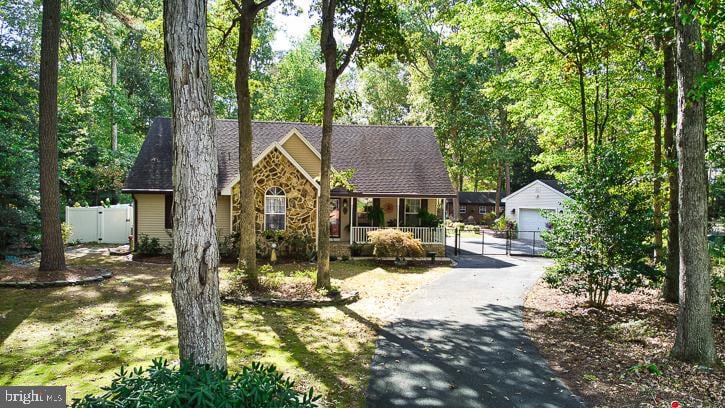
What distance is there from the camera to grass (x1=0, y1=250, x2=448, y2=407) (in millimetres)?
Result: 6180

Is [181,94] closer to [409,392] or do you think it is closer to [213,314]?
[213,314]

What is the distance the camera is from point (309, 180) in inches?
715

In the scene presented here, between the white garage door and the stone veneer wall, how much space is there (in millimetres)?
18865

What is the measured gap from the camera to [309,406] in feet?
12.0

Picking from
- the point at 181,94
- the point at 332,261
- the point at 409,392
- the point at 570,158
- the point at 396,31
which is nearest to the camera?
the point at 181,94

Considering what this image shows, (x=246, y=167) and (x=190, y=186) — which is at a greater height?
(x=246, y=167)

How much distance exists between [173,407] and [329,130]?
9.09 metres

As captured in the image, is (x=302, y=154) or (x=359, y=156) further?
(x=359, y=156)

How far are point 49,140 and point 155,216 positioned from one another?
634 cm

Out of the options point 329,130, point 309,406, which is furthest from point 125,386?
point 329,130

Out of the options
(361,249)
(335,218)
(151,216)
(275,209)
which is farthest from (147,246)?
(361,249)

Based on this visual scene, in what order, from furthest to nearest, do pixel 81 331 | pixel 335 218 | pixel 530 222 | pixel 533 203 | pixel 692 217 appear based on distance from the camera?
pixel 530 222 → pixel 533 203 → pixel 335 218 → pixel 81 331 → pixel 692 217

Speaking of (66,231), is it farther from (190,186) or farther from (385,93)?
(385,93)

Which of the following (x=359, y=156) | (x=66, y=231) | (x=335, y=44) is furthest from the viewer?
(x=359, y=156)
